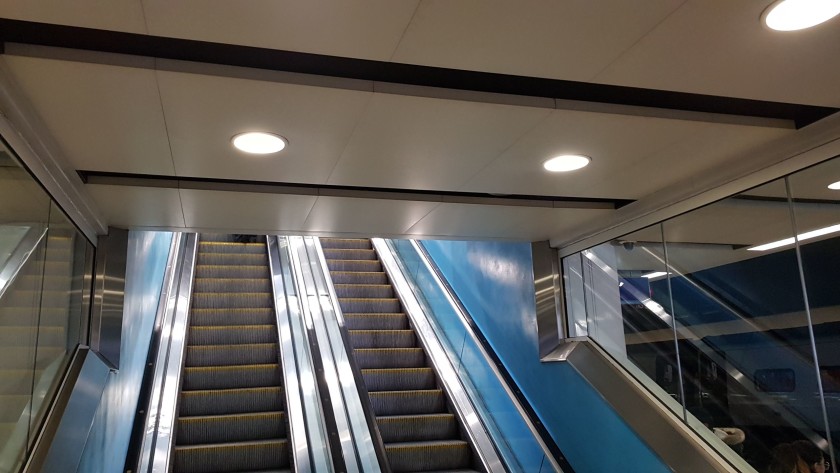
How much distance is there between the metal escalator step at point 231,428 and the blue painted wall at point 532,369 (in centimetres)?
236

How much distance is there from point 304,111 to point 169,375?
4419 millimetres

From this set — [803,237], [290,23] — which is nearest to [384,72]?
[290,23]

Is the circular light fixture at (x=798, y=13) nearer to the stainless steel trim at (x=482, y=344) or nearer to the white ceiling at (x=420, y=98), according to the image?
the white ceiling at (x=420, y=98)

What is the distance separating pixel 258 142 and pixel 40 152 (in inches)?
38.2

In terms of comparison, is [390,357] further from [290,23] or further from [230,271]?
[290,23]

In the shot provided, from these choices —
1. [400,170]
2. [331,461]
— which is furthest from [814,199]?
[331,461]

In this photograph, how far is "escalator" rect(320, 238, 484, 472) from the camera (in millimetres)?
5945

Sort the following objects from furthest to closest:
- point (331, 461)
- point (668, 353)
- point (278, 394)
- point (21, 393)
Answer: point (278, 394)
point (331, 461)
point (668, 353)
point (21, 393)

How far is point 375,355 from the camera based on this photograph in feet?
24.3

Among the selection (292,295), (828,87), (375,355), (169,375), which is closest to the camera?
(828,87)

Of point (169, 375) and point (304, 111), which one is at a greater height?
point (304, 111)

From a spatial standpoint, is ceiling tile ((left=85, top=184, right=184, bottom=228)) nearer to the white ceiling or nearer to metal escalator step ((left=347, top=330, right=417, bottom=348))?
the white ceiling

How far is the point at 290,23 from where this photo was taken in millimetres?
1916

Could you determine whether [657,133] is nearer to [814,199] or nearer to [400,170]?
[814,199]
